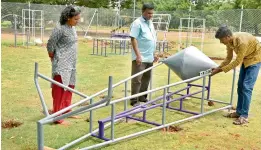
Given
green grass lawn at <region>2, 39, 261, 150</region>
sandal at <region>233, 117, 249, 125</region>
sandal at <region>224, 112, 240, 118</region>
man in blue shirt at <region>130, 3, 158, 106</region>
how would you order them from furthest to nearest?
1. man in blue shirt at <region>130, 3, 158, 106</region>
2. sandal at <region>224, 112, 240, 118</region>
3. sandal at <region>233, 117, 249, 125</region>
4. green grass lawn at <region>2, 39, 261, 150</region>

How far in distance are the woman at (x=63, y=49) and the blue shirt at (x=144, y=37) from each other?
4.01 feet

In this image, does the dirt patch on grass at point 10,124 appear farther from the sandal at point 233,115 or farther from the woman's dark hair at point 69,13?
the sandal at point 233,115

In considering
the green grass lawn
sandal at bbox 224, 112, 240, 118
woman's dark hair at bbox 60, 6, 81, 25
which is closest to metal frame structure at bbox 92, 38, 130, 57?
the green grass lawn

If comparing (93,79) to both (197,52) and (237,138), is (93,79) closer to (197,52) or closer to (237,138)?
(197,52)

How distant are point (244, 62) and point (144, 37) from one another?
170cm

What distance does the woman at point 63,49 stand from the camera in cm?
472

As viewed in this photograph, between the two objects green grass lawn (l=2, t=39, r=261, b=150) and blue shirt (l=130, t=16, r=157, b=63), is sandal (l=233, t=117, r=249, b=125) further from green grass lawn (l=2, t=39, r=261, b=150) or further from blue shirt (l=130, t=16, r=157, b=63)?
blue shirt (l=130, t=16, r=157, b=63)

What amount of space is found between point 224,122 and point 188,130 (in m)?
0.79

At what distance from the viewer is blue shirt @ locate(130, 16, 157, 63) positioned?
5750mm

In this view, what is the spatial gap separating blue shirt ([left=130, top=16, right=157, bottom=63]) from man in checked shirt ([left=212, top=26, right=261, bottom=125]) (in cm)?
126

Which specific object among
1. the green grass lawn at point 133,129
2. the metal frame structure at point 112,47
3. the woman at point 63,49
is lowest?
the green grass lawn at point 133,129

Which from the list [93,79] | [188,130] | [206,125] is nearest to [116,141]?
[188,130]

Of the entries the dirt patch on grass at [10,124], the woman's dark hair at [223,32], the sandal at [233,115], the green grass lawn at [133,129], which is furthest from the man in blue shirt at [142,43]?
the dirt patch on grass at [10,124]

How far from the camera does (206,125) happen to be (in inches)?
200
